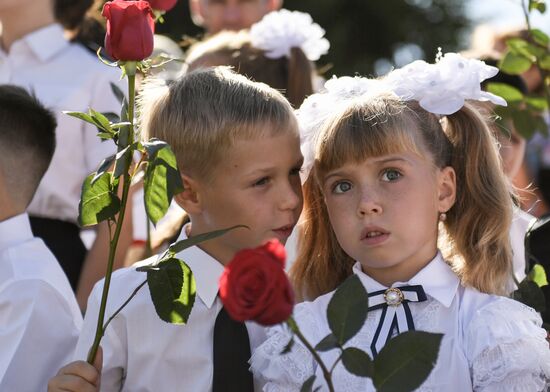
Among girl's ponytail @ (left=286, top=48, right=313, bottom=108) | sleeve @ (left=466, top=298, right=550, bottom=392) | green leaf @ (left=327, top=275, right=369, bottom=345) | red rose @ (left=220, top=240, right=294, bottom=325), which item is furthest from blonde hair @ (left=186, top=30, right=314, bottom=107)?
red rose @ (left=220, top=240, right=294, bottom=325)

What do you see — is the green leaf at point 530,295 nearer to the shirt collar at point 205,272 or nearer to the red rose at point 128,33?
the shirt collar at point 205,272

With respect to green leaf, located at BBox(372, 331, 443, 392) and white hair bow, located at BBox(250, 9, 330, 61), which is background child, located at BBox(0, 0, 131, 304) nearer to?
white hair bow, located at BBox(250, 9, 330, 61)

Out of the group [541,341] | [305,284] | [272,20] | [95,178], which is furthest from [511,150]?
[95,178]

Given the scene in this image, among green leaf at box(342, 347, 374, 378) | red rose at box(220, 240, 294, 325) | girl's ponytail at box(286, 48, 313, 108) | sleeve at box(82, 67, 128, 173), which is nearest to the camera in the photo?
red rose at box(220, 240, 294, 325)

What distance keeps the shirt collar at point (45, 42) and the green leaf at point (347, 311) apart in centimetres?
256

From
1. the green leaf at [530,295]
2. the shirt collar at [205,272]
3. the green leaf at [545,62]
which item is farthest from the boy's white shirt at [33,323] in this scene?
the green leaf at [545,62]

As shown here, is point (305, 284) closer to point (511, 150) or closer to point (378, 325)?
point (378, 325)

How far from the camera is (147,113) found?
3.12 meters

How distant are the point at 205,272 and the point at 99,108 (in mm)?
1308

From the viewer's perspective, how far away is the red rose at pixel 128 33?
240 cm

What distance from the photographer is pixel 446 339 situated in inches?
108

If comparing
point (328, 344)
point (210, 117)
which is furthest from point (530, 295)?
point (328, 344)

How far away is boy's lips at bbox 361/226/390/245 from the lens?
2746 mm

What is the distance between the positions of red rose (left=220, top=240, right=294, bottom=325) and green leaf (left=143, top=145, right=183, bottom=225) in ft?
1.21
